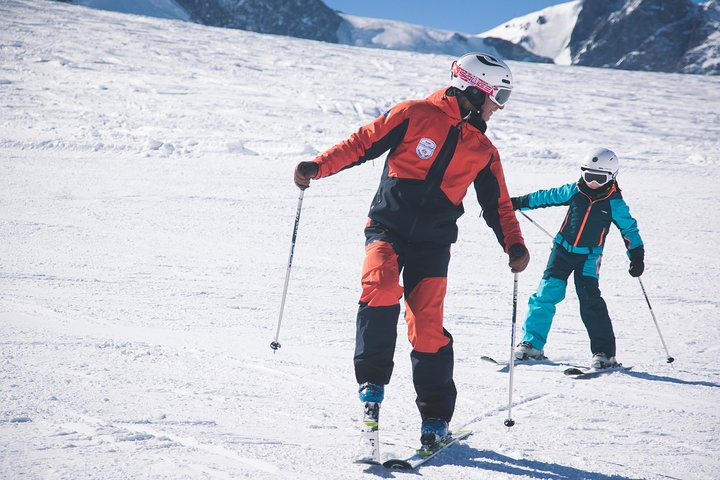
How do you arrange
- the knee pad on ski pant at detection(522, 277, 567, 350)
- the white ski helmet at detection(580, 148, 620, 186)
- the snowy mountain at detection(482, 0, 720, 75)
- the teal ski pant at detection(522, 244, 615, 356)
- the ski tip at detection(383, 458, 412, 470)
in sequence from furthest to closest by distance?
the snowy mountain at detection(482, 0, 720, 75), the knee pad on ski pant at detection(522, 277, 567, 350), the teal ski pant at detection(522, 244, 615, 356), the white ski helmet at detection(580, 148, 620, 186), the ski tip at detection(383, 458, 412, 470)

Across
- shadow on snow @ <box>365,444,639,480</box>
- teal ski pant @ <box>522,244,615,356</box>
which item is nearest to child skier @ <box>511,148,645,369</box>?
teal ski pant @ <box>522,244,615,356</box>

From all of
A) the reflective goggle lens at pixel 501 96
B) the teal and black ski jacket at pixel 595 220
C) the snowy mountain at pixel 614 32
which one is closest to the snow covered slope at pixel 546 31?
the snowy mountain at pixel 614 32

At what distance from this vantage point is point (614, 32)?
181250 mm

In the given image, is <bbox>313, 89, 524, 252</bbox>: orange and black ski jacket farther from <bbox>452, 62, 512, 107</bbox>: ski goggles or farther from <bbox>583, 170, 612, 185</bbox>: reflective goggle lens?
<bbox>583, 170, 612, 185</bbox>: reflective goggle lens

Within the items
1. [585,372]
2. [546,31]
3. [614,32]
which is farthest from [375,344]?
[614,32]

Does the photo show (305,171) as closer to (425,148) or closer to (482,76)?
(425,148)

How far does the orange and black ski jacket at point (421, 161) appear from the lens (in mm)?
3264

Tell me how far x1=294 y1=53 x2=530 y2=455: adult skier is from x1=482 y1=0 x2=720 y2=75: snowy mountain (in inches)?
6946

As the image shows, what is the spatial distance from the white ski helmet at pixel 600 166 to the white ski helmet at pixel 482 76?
186cm

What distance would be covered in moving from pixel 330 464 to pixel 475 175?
5.35ft

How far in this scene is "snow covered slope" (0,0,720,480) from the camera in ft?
10.3

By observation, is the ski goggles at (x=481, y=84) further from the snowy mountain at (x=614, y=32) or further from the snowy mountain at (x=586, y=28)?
the snowy mountain at (x=614, y=32)

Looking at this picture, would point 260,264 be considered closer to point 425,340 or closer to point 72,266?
point 72,266

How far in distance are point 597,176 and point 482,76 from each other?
6.82 feet
